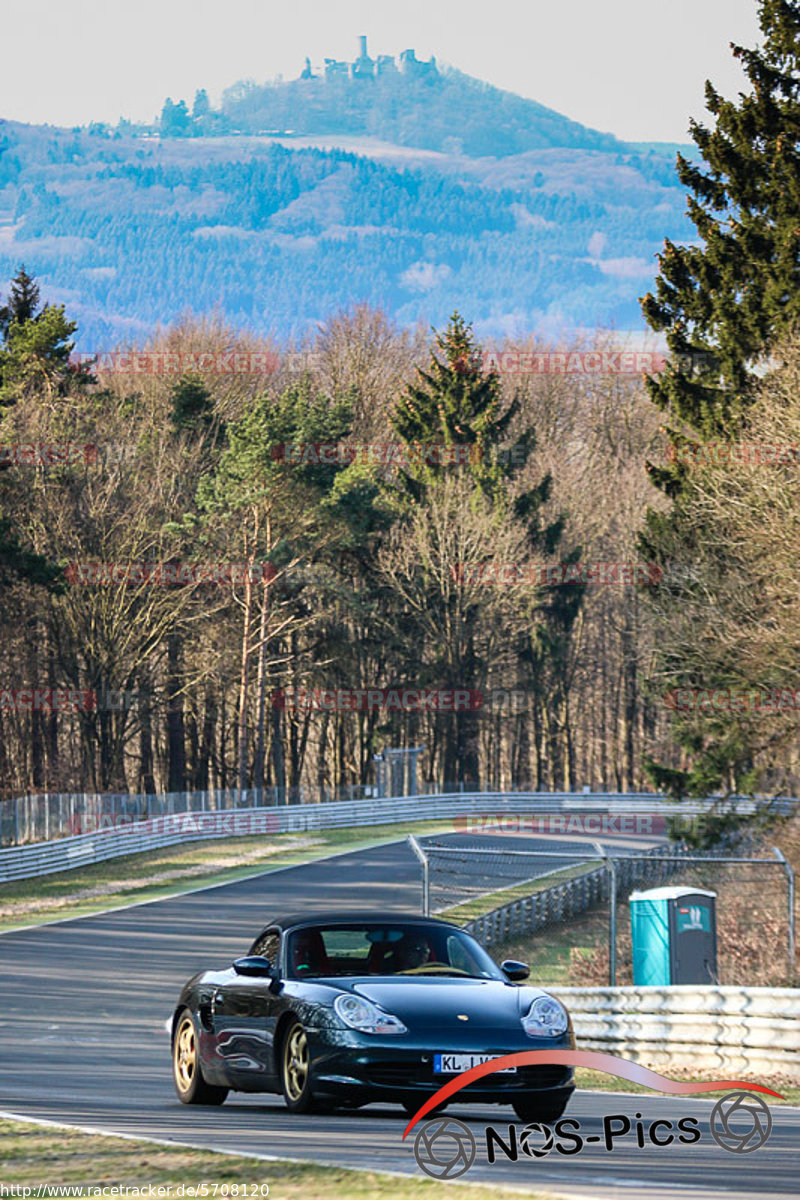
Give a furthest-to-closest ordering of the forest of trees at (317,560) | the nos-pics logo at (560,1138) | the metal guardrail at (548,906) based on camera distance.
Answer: the forest of trees at (317,560) → the metal guardrail at (548,906) → the nos-pics logo at (560,1138)

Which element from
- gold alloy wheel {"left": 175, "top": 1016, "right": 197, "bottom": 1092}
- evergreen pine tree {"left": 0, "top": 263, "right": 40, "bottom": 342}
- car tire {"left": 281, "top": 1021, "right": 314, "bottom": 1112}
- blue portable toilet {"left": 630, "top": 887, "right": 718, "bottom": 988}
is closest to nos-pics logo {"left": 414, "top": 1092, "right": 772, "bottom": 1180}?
car tire {"left": 281, "top": 1021, "right": 314, "bottom": 1112}

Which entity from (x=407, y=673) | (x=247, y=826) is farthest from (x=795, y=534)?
(x=407, y=673)

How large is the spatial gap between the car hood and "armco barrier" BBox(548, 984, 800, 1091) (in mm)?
4109

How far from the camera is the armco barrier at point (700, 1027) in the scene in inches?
572

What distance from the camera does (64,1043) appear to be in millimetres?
20125

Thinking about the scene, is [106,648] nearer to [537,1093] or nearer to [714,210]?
[714,210]

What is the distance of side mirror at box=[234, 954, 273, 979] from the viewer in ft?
Answer: 38.4

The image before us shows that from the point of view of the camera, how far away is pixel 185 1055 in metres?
12.6

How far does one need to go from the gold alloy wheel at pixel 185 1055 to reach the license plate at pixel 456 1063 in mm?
2659

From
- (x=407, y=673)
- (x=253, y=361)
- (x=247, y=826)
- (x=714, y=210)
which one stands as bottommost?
(x=247, y=826)

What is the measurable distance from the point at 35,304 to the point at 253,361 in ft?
41.0

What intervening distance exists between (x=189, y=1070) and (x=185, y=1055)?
0.15 meters

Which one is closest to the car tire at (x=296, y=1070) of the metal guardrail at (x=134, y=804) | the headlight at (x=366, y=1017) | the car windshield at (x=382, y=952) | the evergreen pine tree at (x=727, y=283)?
the headlight at (x=366, y=1017)

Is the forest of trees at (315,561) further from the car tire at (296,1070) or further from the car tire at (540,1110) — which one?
the car tire at (540,1110)
